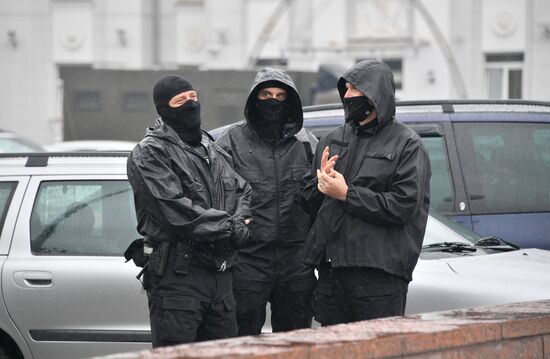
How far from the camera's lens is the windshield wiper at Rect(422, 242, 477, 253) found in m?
7.05

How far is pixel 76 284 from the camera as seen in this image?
22.7 ft

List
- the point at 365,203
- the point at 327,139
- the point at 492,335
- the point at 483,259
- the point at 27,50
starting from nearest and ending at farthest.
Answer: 1. the point at 492,335
2. the point at 365,203
3. the point at 327,139
4. the point at 483,259
5. the point at 27,50

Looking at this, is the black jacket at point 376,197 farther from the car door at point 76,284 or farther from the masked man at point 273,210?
the car door at point 76,284

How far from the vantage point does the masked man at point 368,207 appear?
533 cm

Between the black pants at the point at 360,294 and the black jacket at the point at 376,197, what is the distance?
0.07 meters

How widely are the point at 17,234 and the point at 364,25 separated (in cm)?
2609

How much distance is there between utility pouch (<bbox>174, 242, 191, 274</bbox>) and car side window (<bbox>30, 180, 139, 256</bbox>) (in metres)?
1.85

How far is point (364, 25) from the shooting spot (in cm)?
3256

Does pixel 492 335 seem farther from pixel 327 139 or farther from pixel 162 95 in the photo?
pixel 162 95

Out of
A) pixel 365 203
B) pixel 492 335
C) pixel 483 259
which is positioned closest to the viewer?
pixel 492 335

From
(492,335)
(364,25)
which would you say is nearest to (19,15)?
(364,25)

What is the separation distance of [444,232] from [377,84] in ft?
6.78

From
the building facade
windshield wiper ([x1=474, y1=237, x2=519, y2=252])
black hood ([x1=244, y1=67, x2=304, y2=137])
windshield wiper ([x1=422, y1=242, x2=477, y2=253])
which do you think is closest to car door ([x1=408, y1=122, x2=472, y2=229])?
windshield wiper ([x1=474, y1=237, x2=519, y2=252])

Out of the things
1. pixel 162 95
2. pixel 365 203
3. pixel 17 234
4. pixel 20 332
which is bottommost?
pixel 20 332
